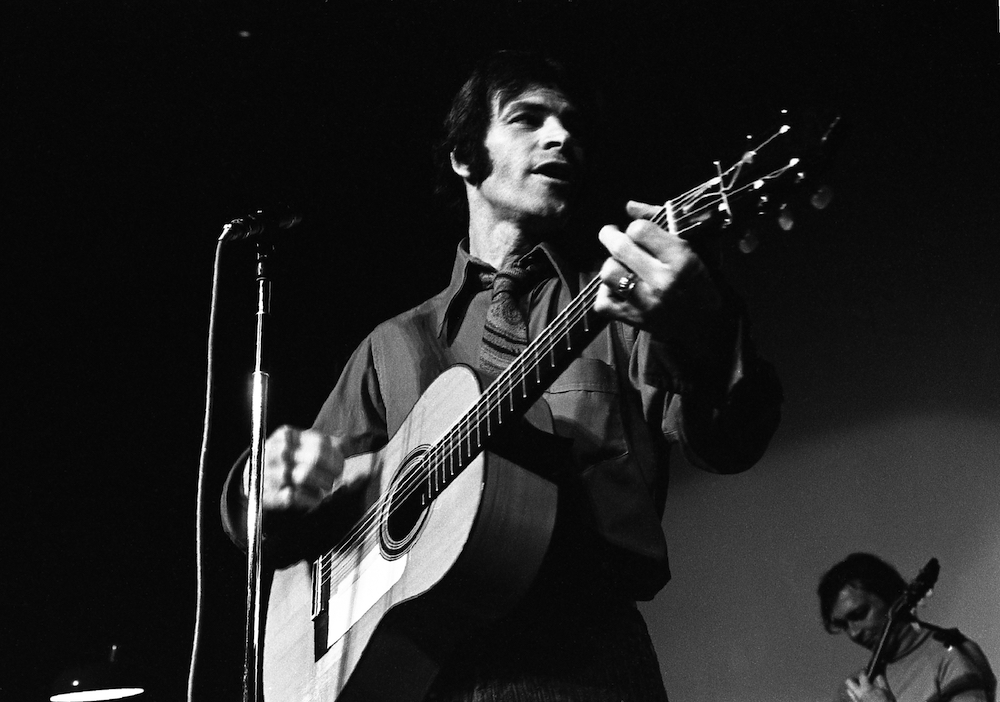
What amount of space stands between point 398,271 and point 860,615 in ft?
4.89

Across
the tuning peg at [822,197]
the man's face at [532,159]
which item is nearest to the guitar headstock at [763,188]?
the tuning peg at [822,197]

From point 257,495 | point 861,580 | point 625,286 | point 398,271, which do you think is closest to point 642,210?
point 625,286

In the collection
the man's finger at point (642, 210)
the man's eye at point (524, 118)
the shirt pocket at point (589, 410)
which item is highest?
the man's eye at point (524, 118)

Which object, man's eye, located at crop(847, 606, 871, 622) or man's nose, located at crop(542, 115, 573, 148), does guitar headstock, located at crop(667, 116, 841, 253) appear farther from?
man's eye, located at crop(847, 606, 871, 622)

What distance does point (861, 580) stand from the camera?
2.43 metres

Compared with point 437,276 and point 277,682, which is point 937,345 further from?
point 277,682

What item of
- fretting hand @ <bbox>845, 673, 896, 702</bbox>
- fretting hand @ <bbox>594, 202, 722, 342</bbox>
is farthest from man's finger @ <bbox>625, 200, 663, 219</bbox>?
fretting hand @ <bbox>845, 673, 896, 702</bbox>

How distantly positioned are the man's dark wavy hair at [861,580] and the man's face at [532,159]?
1.21m

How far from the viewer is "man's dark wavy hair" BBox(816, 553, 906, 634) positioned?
2.34 meters

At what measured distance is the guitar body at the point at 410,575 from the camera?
1.34 meters

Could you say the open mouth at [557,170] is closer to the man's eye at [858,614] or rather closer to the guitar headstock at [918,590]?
the guitar headstock at [918,590]

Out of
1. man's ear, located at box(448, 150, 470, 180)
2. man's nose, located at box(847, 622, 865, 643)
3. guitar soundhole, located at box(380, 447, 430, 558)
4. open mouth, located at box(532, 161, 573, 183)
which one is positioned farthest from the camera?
man's nose, located at box(847, 622, 865, 643)

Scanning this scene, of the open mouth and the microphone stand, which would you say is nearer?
the microphone stand

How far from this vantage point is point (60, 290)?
2.37 meters
